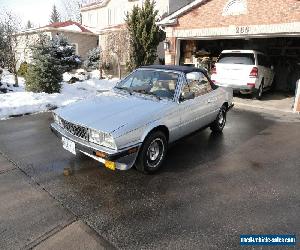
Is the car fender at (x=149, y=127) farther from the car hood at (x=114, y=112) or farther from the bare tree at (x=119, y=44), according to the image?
the bare tree at (x=119, y=44)

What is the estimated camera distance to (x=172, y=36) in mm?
13836

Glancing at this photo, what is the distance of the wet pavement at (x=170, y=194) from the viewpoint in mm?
3418

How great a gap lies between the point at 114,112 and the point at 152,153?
0.95 meters

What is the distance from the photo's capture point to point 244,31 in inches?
445

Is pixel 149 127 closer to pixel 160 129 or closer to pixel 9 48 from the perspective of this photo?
pixel 160 129

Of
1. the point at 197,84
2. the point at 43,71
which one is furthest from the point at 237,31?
the point at 43,71

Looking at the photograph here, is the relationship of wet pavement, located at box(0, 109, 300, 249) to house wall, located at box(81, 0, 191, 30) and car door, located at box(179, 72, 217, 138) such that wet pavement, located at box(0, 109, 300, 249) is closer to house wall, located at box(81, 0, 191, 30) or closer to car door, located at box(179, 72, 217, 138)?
car door, located at box(179, 72, 217, 138)

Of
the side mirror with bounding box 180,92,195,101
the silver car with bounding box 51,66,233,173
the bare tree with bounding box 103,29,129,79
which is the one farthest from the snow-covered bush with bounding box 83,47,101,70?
the side mirror with bounding box 180,92,195,101

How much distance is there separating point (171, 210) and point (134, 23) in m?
14.9

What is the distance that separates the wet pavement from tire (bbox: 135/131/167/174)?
168mm

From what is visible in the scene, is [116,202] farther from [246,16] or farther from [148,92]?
[246,16]

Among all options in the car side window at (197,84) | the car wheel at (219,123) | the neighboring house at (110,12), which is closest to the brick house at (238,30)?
the car wheel at (219,123)

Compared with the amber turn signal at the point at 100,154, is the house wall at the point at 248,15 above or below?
above

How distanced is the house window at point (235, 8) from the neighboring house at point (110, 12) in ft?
35.0
